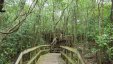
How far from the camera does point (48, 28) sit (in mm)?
30406

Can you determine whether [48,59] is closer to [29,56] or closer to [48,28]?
[29,56]

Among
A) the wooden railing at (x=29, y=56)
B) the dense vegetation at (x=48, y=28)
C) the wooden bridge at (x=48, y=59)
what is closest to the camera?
the wooden railing at (x=29, y=56)

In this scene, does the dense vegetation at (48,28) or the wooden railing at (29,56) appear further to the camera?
the dense vegetation at (48,28)

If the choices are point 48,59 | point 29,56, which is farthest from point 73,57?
point 48,59

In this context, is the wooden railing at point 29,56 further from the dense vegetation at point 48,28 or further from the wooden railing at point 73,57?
the wooden railing at point 73,57

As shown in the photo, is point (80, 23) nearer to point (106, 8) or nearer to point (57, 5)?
point (57, 5)

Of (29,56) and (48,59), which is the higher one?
(29,56)

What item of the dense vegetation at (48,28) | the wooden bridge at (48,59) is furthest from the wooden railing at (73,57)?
the dense vegetation at (48,28)

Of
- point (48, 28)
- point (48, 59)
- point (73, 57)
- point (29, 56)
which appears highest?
point (48, 28)

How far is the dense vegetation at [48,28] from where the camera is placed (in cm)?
947

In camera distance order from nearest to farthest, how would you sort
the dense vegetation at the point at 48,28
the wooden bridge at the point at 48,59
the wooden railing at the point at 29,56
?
the wooden railing at the point at 29,56, the wooden bridge at the point at 48,59, the dense vegetation at the point at 48,28

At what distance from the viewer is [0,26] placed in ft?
38.7

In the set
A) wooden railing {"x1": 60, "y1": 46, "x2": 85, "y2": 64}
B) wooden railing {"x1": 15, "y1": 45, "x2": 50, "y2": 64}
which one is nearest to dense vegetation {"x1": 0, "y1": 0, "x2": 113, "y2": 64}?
wooden railing {"x1": 15, "y1": 45, "x2": 50, "y2": 64}

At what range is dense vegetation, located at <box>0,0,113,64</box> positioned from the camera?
9.47 m
